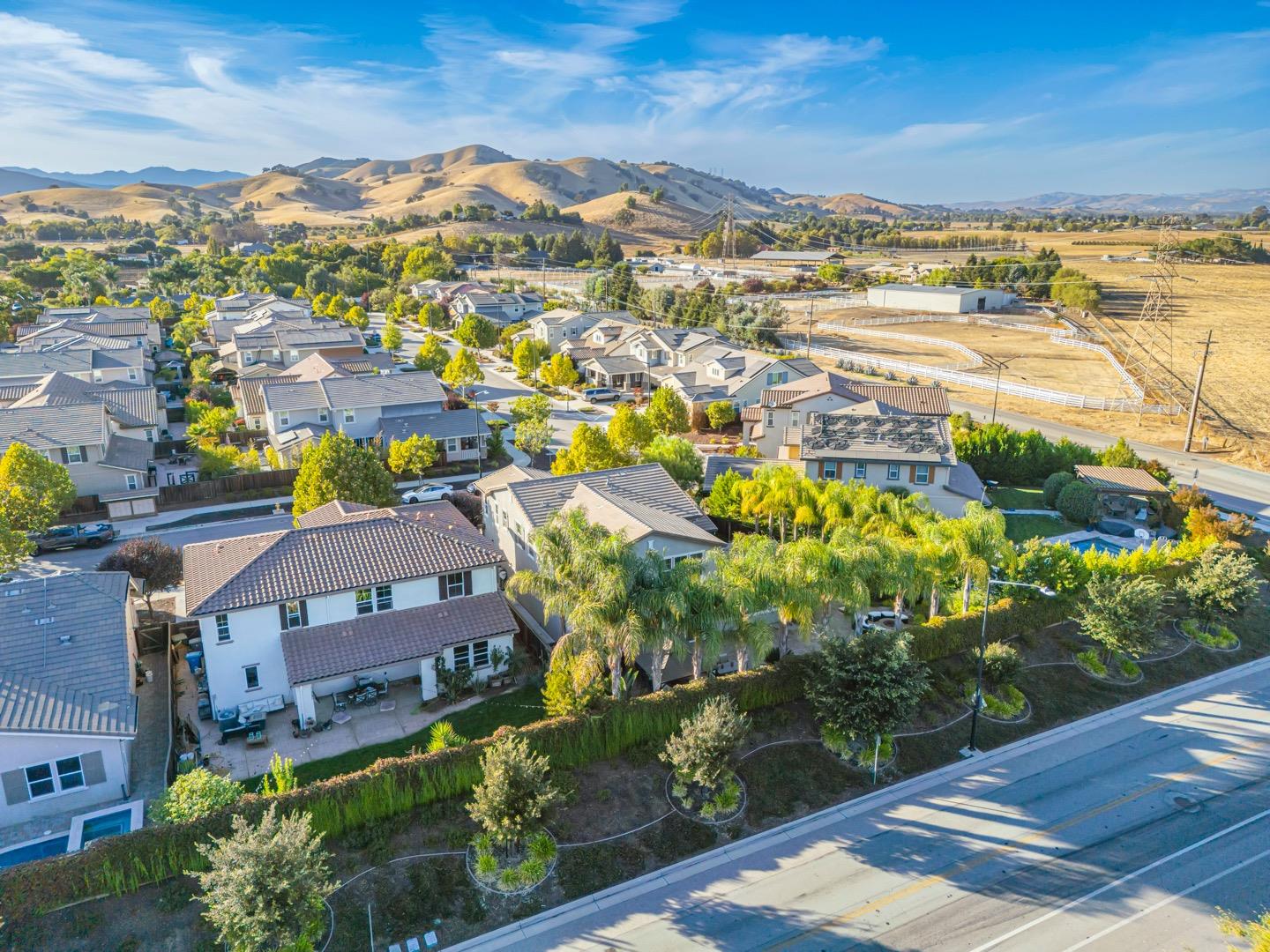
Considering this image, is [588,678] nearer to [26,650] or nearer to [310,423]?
[26,650]

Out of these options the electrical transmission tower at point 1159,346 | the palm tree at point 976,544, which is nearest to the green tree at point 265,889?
the palm tree at point 976,544

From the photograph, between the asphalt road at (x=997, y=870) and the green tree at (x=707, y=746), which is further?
the green tree at (x=707, y=746)

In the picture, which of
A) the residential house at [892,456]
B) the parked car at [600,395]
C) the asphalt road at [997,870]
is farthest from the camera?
the parked car at [600,395]

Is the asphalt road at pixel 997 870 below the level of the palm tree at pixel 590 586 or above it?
below

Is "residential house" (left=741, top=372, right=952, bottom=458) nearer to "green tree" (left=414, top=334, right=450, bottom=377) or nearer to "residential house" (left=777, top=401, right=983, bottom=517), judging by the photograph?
"residential house" (left=777, top=401, right=983, bottom=517)

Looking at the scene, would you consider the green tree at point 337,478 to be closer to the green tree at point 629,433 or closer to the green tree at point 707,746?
the green tree at point 629,433

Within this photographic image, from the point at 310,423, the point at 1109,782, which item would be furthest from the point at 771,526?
the point at 310,423

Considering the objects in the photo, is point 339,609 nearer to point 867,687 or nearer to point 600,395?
point 867,687
